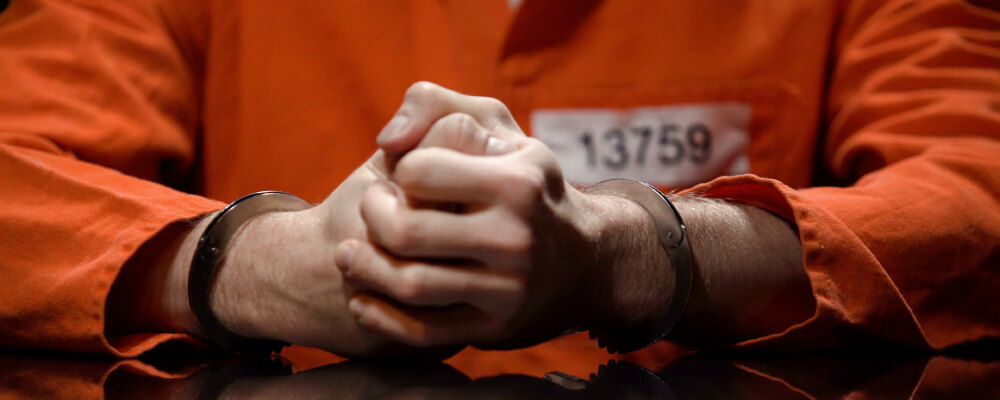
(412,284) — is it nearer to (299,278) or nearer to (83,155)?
(299,278)

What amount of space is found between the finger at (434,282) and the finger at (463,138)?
0.08m

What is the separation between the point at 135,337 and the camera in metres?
0.52

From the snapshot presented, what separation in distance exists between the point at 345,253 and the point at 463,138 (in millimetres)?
100

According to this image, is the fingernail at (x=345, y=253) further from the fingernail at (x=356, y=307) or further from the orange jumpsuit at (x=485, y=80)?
the orange jumpsuit at (x=485, y=80)

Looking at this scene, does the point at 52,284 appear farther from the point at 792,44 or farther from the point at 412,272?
the point at 792,44

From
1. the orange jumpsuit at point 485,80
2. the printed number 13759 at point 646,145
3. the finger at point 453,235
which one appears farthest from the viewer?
the printed number 13759 at point 646,145

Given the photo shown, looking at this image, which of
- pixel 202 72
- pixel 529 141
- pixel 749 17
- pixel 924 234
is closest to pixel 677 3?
pixel 749 17

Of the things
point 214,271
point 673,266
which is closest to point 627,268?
point 673,266

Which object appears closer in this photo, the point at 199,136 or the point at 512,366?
the point at 512,366

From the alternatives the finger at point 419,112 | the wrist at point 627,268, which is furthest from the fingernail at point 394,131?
the wrist at point 627,268

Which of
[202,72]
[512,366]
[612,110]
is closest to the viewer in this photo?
[512,366]

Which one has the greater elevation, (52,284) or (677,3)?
(677,3)

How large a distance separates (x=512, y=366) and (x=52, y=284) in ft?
1.15

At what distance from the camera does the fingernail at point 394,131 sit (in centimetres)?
43
